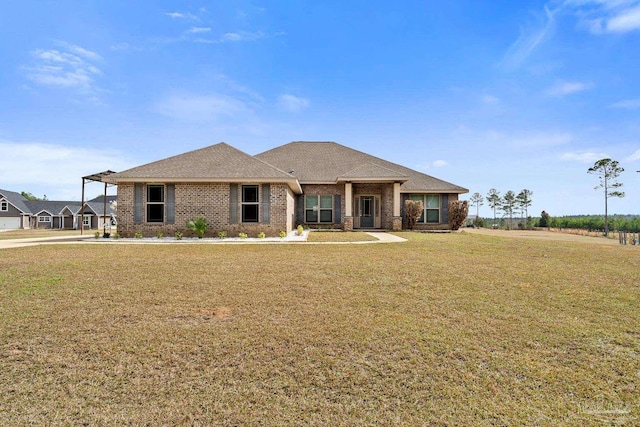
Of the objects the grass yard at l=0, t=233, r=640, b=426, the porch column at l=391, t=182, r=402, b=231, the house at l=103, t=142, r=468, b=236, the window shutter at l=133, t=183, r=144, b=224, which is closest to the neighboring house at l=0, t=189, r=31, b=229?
the house at l=103, t=142, r=468, b=236

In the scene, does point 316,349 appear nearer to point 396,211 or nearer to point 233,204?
point 233,204

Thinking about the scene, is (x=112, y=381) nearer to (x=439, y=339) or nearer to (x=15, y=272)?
(x=439, y=339)

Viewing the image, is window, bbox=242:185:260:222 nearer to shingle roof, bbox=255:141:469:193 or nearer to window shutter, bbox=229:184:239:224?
window shutter, bbox=229:184:239:224

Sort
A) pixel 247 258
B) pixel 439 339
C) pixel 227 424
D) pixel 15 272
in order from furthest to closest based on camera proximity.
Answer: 1. pixel 247 258
2. pixel 15 272
3. pixel 439 339
4. pixel 227 424

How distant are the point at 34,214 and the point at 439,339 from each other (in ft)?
208

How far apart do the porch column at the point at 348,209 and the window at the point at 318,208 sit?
146 cm

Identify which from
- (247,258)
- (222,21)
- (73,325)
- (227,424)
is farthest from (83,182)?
(227,424)

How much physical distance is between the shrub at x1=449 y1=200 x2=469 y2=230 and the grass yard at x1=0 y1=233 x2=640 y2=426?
46.3 ft

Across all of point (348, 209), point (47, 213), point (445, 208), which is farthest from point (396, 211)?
point (47, 213)

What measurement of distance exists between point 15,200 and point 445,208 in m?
61.5

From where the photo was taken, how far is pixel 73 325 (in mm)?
4156

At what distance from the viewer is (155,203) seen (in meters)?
15.1

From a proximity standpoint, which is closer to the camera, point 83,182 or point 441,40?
point 441,40

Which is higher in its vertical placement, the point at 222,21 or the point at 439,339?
the point at 222,21
